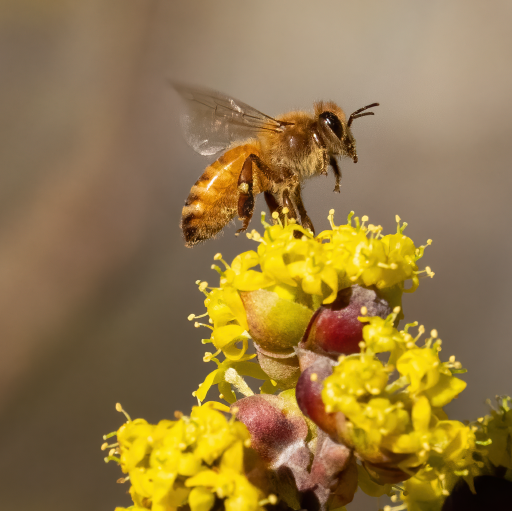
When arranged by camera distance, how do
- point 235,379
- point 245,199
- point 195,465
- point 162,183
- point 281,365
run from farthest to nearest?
point 162,183 < point 245,199 < point 235,379 < point 281,365 < point 195,465

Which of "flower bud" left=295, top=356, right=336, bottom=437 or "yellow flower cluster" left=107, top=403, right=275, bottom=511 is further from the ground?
"flower bud" left=295, top=356, right=336, bottom=437

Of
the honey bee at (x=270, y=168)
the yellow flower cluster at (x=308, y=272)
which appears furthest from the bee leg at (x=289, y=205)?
the yellow flower cluster at (x=308, y=272)

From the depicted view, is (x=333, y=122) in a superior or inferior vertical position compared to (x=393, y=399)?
superior

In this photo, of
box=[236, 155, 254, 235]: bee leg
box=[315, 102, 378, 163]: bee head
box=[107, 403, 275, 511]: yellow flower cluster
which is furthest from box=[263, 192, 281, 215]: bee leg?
box=[107, 403, 275, 511]: yellow flower cluster

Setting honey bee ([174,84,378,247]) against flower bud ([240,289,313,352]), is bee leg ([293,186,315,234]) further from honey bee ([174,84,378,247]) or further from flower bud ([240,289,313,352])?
flower bud ([240,289,313,352])

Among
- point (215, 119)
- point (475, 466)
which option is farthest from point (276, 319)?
point (215, 119)

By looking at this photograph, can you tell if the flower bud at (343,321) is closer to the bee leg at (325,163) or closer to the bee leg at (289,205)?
the bee leg at (289,205)

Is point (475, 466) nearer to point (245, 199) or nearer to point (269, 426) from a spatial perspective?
point (269, 426)

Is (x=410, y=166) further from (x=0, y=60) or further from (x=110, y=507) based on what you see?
(x=0, y=60)
